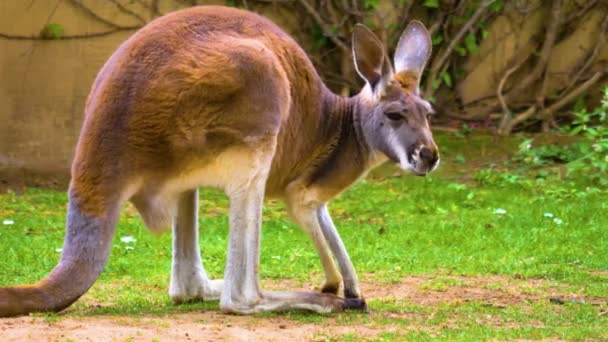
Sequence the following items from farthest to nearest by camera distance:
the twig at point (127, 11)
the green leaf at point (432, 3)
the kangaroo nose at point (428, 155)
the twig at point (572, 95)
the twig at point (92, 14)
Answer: the twig at point (572, 95) → the green leaf at point (432, 3) → the twig at point (127, 11) → the twig at point (92, 14) → the kangaroo nose at point (428, 155)

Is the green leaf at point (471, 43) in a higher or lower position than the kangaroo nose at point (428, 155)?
higher

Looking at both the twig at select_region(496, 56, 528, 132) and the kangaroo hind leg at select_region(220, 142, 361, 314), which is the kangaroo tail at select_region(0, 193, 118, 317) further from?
the twig at select_region(496, 56, 528, 132)

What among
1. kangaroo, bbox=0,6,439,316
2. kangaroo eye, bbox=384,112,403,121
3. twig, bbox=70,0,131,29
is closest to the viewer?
kangaroo, bbox=0,6,439,316

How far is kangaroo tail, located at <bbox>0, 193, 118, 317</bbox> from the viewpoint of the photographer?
4.74m

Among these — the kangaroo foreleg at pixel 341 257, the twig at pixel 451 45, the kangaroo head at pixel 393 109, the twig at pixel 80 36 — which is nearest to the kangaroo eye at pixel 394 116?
the kangaroo head at pixel 393 109

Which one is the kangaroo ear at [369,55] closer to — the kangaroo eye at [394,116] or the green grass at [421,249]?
the kangaroo eye at [394,116]

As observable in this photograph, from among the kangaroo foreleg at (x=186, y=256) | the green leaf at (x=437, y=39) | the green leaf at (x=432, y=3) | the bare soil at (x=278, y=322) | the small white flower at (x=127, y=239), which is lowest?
the bare soil at (x=278, y=322)

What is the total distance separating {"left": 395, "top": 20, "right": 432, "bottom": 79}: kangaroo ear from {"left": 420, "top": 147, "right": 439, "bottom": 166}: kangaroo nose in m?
0.51

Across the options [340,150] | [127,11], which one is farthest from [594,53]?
[340,150]

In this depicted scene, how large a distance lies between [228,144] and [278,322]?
0.78m

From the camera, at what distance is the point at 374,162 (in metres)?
5.81

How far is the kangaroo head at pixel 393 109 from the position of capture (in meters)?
5.53

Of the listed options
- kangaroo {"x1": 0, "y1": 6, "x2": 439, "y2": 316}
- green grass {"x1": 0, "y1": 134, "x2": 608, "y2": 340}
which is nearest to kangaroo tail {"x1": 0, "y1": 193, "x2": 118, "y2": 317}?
kangaroo {"x1": 0, "y1": 6, "x2": 439, "y2": 316}

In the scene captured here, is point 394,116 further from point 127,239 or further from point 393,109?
point 127,239
